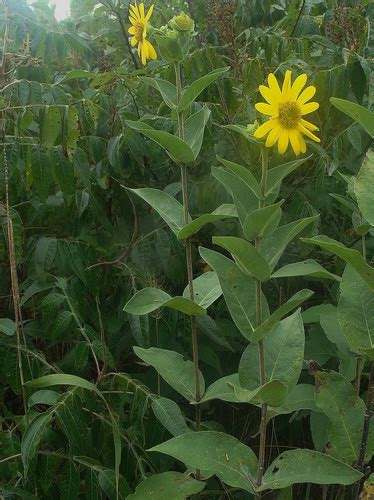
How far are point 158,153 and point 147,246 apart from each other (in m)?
0.23

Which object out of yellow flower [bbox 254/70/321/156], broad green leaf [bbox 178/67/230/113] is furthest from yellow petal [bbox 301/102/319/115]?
broad green leaf [bbox 178/67/230/113]

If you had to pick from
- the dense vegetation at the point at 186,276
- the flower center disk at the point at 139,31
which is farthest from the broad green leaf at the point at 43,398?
the flower center disk at the point at 139,31

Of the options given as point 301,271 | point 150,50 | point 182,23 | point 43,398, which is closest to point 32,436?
point 43,398

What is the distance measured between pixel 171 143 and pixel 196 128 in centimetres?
10

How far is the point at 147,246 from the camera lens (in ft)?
5.59

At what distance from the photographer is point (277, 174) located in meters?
1.15

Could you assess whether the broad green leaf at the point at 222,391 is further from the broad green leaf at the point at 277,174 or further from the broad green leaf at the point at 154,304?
the broad green leaf at the point at 277,174

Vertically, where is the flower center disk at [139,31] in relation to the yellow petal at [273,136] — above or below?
above

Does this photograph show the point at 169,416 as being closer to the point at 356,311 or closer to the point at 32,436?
the point at 32,436

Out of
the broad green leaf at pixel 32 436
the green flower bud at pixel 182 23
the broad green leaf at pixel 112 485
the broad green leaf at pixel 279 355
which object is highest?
the green flower bud at pixel 182 23

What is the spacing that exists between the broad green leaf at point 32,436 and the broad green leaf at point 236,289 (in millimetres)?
405

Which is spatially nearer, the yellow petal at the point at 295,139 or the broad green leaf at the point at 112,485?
the yellow petal at the point at 295,139

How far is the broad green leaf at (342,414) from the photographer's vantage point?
45.6 inches

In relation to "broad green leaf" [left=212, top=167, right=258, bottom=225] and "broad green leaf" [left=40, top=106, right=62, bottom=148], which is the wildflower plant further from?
"broad green leaf" [left=40, top=106, right=62, bottom=148]
